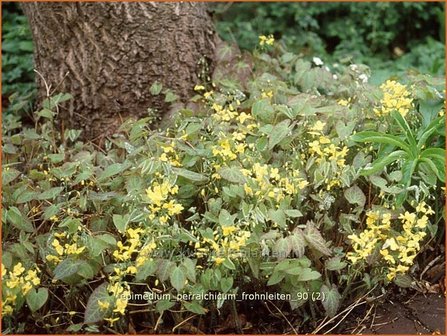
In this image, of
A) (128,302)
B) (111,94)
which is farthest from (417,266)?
(111,94)

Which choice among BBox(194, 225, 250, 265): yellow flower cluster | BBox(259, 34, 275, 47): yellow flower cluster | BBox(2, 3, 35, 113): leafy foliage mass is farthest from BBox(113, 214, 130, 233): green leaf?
BBox(2, 3, 35, 113): leafy foliage mass

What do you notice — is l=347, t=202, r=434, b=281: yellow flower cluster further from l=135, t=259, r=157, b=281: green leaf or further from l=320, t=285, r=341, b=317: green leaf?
l=135, t=259, r=157, b=281: green leaf

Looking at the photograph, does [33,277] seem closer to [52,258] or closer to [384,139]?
[52,258]

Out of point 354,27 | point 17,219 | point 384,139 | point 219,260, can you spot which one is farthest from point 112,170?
point 354,27

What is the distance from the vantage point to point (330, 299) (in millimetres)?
2457

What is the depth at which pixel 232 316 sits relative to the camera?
8.42 ft

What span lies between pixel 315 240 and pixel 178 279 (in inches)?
17.9

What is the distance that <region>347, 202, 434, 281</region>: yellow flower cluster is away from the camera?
7.89 feet

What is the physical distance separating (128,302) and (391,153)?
1012mm

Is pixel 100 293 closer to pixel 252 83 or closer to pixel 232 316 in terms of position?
pixel 232 316

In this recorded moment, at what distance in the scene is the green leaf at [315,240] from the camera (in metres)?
2.42

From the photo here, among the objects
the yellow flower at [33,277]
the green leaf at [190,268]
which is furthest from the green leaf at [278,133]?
the yellow flower at [33,277]

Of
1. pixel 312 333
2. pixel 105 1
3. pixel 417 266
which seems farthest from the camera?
pixel 105 1

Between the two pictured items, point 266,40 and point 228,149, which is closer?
point 228,149
